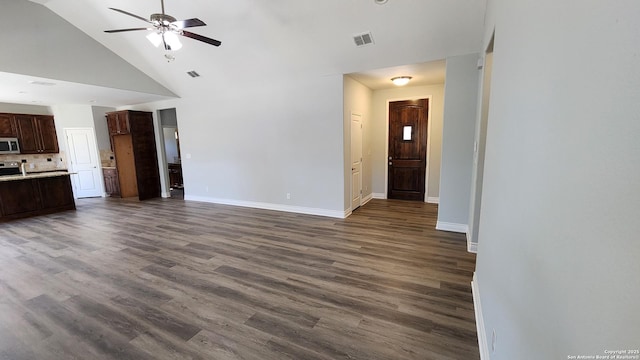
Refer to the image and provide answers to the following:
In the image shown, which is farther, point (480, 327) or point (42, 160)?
point (42, 160)

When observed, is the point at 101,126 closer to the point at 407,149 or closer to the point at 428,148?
the point at 407,149

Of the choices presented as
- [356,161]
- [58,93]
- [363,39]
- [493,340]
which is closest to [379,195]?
[356,161]

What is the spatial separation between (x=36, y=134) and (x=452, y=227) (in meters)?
10.6

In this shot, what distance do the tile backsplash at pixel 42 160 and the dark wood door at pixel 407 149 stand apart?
375 inches

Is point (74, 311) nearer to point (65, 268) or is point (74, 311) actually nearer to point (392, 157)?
point (65, 268)

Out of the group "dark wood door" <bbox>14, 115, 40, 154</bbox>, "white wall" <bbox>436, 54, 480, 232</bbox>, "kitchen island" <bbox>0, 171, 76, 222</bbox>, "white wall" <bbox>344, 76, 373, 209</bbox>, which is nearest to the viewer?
"white wall" <bbox>436, 54, 480, 232</bbox>

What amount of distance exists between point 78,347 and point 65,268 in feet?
6.15

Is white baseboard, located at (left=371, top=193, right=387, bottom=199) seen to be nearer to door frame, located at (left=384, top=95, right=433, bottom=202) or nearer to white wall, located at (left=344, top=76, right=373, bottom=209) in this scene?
door frame, located at (left=384, top=95, right=433, bottom=202)

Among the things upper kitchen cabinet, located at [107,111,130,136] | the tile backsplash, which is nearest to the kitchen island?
the tile backsplash

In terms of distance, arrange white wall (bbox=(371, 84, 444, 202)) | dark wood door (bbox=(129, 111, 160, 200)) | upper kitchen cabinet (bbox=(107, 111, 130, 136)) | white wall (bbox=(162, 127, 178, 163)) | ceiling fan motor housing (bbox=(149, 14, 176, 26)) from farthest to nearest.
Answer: white wall (bbox=(162, 127, 178, 163)) < dark wood door (bbox=(129, 111, 160, 200)) < upper kitchen cabinet (bbox=(107, 111, 130, 136)) < white wall (bbox=(371, 84, 444, 202)) < ceiling fan motor housing (bbox=(149, 14, 176, 26))

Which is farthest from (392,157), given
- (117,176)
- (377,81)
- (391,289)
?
(117,176)

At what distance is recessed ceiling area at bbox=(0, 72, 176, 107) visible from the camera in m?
4.68

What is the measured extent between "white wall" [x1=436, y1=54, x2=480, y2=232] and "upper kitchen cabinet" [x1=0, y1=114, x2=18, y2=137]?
33.5ft

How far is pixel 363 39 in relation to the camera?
12.7ft
